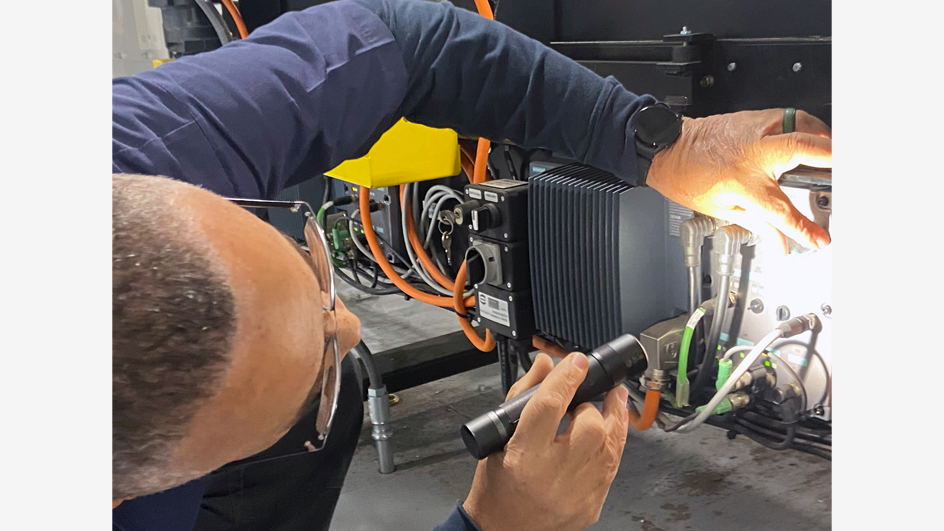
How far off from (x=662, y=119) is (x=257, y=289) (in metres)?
A: 0.55

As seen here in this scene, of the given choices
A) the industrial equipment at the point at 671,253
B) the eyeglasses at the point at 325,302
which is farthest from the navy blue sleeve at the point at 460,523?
the industrial equipment at the point at 671,253

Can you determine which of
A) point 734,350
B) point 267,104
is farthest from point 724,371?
point 267,104

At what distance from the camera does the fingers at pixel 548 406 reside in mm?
599

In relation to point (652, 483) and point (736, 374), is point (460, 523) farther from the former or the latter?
point (652, 483)

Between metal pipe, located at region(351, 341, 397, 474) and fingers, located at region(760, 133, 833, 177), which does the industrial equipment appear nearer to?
fingers, located at region(760, 133, 833, 177)

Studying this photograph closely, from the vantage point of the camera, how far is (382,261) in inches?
58.7

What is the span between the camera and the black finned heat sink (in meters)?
0.97

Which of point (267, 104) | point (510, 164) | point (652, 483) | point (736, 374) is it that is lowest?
point (652, 483)

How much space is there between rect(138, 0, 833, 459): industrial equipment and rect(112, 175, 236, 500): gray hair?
1.90ft

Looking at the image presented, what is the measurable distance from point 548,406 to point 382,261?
930mm

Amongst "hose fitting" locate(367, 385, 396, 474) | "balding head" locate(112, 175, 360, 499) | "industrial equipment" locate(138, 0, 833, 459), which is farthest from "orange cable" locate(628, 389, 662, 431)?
"balding head" locate(112, 175, 360, 499)

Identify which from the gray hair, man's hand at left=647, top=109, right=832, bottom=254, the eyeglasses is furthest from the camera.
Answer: man's hand at left=647, top=109, right=832, bottom=254

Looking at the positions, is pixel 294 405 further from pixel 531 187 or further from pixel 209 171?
pixel 531 187

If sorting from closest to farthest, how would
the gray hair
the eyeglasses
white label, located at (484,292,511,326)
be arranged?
the gray hair → the eyeglasses → white label, located at (484,292,511,326)
